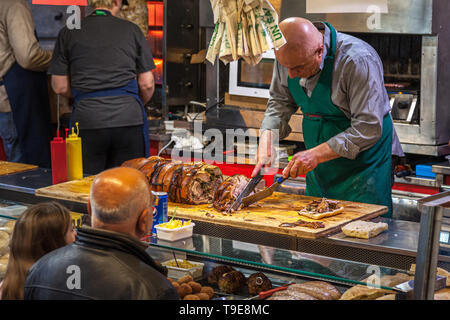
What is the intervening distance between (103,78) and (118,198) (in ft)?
11.5

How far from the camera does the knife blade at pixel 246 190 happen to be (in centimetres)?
349

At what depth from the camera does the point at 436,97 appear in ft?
17.1

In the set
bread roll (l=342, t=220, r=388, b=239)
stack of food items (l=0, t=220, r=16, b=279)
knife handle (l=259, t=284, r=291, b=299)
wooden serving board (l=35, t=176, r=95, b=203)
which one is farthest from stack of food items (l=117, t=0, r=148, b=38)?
knife handle (l=259, t=284, r=291, b=299)

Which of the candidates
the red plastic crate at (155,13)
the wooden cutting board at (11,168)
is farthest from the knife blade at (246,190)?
the red plastic crate at (155,13)

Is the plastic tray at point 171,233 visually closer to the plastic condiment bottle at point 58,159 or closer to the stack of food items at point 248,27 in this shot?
the stack of food items at point 248,27

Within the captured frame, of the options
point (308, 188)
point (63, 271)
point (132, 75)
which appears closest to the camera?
point (63, 271)

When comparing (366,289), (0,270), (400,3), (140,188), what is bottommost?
(0,270)

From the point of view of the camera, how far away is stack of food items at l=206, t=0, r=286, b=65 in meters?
3.09

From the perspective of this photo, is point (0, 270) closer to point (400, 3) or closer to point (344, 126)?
point (344, 126)

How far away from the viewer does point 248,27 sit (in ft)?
10.3

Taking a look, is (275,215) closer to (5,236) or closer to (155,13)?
(5,236)

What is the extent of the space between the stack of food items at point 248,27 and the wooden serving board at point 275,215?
2.66ft
